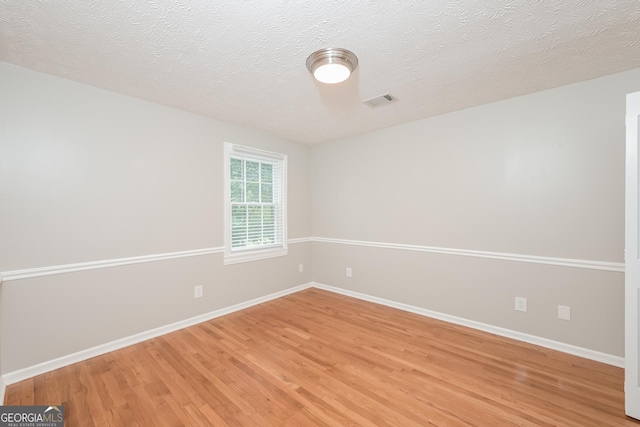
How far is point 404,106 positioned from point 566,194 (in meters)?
1.77

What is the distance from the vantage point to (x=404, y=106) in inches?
117

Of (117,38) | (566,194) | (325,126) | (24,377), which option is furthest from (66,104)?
(566,194)

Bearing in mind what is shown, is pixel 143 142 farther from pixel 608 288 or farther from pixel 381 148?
pixel 608 288

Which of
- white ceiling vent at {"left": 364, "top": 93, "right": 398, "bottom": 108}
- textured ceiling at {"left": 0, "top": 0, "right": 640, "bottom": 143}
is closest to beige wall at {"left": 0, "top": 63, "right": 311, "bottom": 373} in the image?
textured ceiling at {"left": 0, "top": 0, "right": 640, "bottom": 143}

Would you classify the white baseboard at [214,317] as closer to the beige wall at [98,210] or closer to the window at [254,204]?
the beige wall at [98,210]

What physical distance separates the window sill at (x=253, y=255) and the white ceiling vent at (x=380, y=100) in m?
2.45

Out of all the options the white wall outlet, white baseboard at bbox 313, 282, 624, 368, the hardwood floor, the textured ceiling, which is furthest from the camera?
the white wall outlet

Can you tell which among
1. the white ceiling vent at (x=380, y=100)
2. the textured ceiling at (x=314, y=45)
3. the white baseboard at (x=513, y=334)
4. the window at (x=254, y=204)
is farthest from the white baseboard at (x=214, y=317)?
the white ceiling vent at (x=380, y=100)

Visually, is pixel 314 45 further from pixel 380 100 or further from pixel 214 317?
pixel 214 317

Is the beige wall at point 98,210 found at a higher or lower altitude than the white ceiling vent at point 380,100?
lower

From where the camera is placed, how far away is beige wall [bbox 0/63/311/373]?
84.8 inches

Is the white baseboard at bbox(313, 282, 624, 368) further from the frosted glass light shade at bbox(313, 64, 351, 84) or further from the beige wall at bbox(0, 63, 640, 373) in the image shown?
the frosted glass light shade at bbox(313, 64, 351, 84)

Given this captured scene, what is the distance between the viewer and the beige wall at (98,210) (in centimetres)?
215

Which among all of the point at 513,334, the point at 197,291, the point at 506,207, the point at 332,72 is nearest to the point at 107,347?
the point at 197,291
